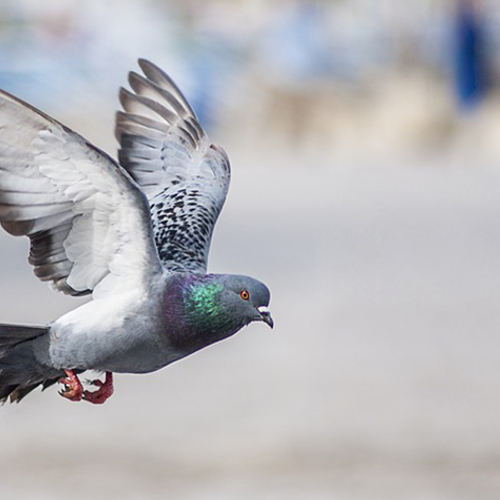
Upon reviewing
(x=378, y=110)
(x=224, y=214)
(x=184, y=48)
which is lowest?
(x=224, y=214)

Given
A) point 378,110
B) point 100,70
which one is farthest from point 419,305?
point 100,70

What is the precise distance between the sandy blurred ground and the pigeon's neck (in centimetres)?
622

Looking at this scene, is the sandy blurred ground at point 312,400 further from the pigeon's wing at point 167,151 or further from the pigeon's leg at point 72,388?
the pigeon's leg at point 72,388

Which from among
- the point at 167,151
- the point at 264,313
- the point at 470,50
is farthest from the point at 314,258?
the point at 264,313

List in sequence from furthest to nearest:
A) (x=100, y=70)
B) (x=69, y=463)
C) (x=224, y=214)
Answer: (x=100, y=70) < (x=224, y=214) < (x=69, y=463)

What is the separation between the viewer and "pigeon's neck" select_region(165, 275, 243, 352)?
5637mm

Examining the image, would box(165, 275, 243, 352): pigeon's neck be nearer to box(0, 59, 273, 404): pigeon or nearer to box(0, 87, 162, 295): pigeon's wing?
box(0, 59, 273, 404): pigeon

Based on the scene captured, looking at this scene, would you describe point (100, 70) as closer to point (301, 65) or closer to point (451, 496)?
point (301, 65)

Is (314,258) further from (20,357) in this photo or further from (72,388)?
(72,388)

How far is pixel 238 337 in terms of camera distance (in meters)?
16.4

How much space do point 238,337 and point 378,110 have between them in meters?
12.9

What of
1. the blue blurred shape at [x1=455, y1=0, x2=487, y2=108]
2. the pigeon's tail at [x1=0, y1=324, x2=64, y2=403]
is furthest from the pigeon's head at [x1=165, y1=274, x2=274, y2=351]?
the blue blurred shape at [x1=455, y1=0, x2=487, y2=108]

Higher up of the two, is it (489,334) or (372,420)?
(489,334)

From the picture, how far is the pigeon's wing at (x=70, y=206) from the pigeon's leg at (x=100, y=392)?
1.22 ft
